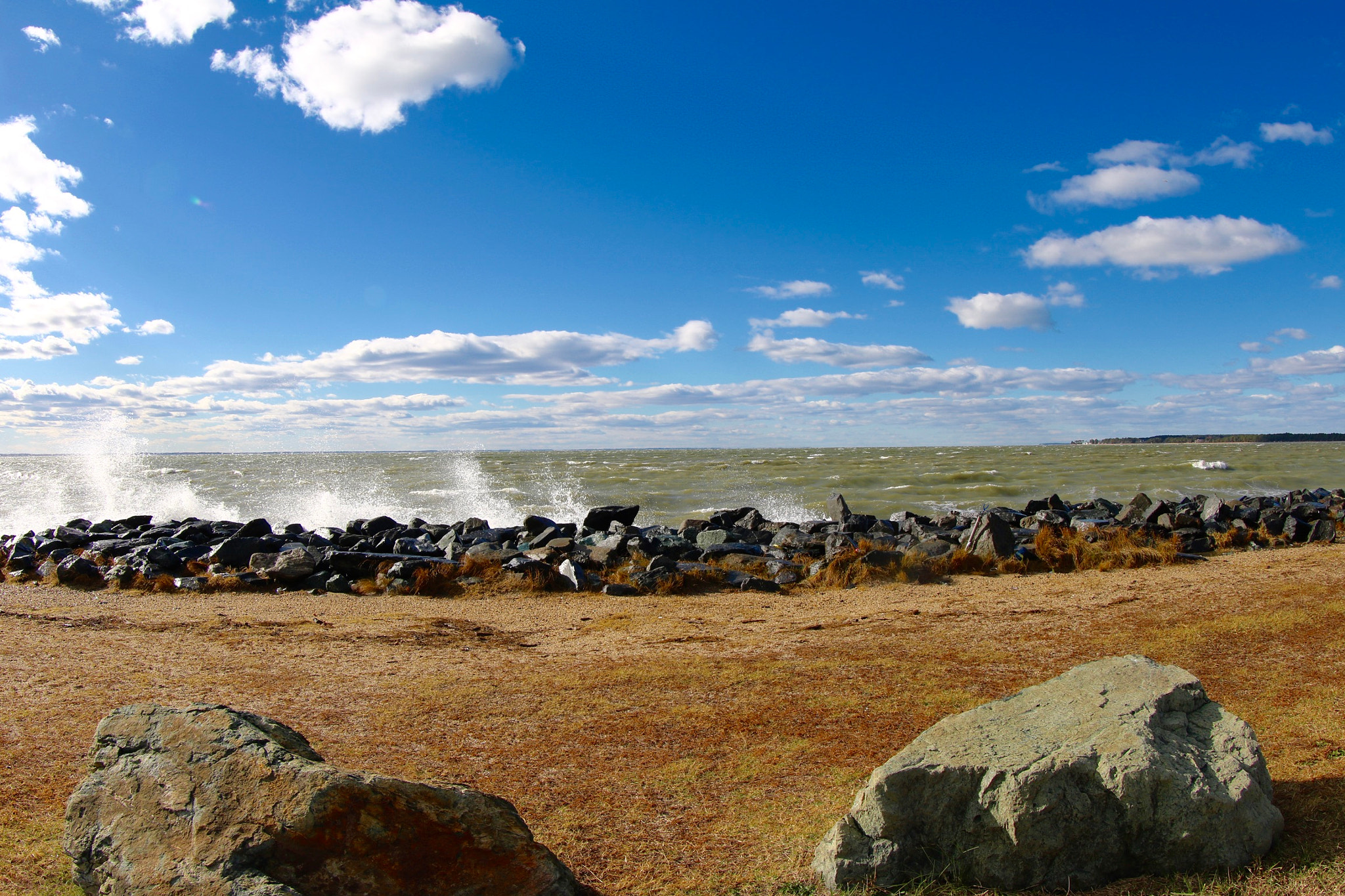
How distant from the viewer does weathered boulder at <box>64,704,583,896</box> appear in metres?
2.84

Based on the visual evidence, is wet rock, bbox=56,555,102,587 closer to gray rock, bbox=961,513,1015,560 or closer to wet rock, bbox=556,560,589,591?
wet rock, bbox=556,560,589,591

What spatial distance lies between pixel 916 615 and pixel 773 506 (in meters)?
17.6

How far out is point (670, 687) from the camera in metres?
6.72

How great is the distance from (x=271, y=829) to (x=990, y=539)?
12513 mm

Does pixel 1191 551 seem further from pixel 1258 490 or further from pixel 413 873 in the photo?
pixel 1258 490

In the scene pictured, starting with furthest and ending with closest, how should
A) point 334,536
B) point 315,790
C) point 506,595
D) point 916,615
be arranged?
point 334,536, point 506,595, point 916,615, point 315,790

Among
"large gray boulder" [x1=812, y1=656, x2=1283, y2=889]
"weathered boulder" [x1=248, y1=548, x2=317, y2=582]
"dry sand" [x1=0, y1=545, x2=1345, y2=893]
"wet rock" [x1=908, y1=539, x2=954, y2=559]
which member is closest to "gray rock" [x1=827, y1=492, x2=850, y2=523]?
"wet rock" [x1=908, y1=539, x2=954, y2=559]

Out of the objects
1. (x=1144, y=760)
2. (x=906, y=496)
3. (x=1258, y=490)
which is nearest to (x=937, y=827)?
(x=1144, y=760)

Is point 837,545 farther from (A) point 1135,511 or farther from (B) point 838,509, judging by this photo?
(A) point 1135,511

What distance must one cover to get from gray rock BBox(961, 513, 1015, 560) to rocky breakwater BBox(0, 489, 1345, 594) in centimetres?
3

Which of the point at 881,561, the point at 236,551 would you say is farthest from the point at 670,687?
the point at 236,551

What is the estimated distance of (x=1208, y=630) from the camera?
313 inches

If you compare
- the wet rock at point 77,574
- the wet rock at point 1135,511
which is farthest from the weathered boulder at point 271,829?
the wet rock at point 1135,511

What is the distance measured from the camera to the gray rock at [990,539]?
13164 mm
